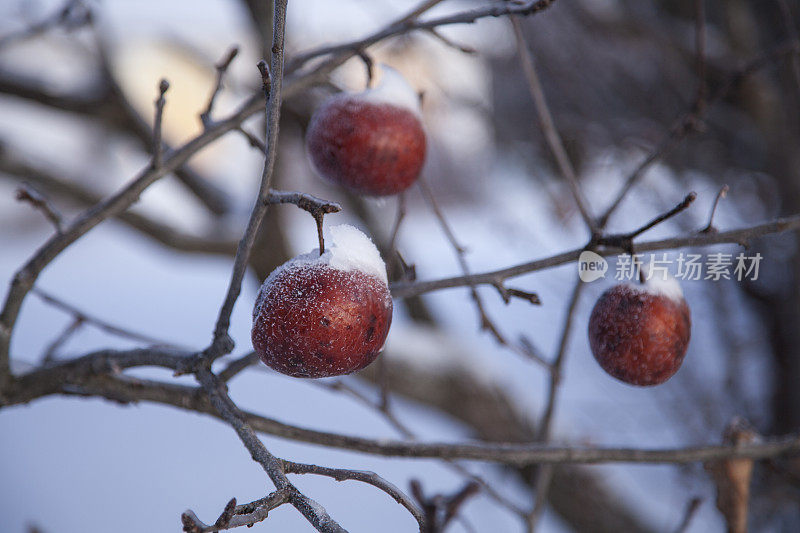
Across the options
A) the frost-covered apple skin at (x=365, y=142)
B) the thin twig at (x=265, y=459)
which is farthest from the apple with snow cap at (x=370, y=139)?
the thin twig at (x=265, y=459)

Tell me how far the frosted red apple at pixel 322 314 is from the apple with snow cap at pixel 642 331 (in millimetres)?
213

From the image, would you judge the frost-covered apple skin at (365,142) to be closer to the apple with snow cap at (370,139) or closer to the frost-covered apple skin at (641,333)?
the apple with snow cap at (370,139)

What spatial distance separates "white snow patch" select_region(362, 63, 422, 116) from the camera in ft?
1.88

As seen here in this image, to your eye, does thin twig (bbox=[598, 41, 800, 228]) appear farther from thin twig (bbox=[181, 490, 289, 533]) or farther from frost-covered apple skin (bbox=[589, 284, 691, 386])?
thin twig (bbox=[181, 490, 289, 533])

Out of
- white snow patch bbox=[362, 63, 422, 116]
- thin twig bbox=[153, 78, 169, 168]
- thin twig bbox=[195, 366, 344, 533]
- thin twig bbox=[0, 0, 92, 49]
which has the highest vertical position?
thin twig bbox=[0, 0, 92, 49]

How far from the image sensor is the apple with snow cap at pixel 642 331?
52 cm

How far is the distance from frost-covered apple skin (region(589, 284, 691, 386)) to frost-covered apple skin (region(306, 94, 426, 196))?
23cm

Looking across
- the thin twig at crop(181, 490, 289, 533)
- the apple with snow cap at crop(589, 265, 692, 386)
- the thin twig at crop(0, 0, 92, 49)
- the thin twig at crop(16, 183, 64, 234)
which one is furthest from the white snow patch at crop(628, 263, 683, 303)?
the thin twig at crop(0, 0, 92, 49)

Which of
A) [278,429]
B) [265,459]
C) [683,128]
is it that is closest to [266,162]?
[265,459]

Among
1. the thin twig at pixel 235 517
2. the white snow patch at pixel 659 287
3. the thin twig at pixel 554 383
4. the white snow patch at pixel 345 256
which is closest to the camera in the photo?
the thin twig at pixel 235 517

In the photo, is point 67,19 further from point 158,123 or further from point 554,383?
point 554,383

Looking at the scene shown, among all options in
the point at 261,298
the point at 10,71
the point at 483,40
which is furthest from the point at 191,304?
the point at 261,298

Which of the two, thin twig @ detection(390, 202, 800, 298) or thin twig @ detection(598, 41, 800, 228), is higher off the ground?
thin twig @ detection(598, 41, 800, 228)

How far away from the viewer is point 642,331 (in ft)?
1.68
